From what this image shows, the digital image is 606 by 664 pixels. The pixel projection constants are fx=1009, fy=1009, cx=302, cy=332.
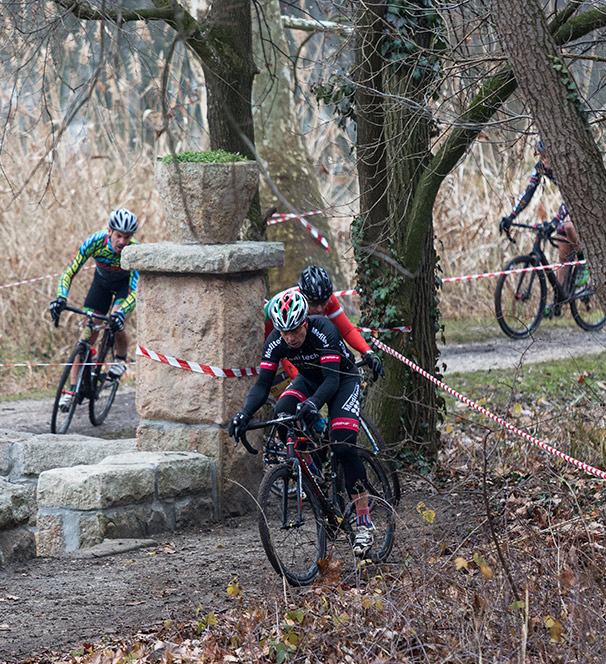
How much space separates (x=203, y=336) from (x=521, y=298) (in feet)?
21.9

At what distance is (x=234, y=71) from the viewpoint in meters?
8.02

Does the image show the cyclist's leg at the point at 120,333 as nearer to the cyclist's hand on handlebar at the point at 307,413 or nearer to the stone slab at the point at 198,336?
the stone slab at the point at 198,336

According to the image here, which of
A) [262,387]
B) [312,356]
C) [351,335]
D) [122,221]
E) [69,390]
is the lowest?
[69,390]

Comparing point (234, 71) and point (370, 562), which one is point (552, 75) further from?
point (234, 71)

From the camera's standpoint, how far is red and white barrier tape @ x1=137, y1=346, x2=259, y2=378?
6484 millimetres

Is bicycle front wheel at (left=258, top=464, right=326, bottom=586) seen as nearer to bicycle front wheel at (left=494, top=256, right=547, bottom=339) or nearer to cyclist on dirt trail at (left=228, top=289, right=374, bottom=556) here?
cyclist on dirt trail at (left=228, top=289, right=374, bottom=556)

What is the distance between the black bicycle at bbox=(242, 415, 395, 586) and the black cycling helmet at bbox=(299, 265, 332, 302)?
90 cm

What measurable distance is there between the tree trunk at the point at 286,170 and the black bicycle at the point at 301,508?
7.82 m

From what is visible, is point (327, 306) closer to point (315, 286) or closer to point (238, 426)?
point (315, 286)

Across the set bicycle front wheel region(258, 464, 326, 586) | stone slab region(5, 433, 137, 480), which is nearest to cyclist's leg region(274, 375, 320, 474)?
bicycle front wheel region(258, 464, 326, 586)

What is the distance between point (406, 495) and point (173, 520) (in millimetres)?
1593

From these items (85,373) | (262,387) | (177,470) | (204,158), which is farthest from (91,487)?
(85,373)

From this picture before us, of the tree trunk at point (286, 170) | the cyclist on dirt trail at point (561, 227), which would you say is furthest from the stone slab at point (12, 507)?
the tree trunk at point (286, 170)

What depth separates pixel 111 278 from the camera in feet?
29.9
